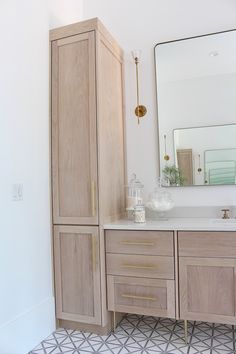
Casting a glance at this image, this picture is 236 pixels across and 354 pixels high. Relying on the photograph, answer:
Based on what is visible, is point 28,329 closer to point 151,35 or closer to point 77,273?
point 77,273

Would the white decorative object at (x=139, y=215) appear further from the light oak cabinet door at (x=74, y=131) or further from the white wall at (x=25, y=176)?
the white wall at (x=25, y=176)

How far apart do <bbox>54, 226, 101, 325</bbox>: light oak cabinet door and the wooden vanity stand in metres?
0.10

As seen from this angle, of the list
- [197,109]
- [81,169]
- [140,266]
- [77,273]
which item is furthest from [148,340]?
[197,109]

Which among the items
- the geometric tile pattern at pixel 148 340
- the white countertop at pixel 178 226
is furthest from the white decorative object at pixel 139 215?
the geometric tile pattern at pixel 148 340

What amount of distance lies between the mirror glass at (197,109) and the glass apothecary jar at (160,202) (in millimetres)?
→ 159

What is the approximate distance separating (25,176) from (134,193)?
2.94ft

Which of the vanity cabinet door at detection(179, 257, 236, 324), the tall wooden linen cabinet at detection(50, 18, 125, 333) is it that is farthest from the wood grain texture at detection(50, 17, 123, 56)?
the vanity cabinet door at detection(179, 257, 236, 324)

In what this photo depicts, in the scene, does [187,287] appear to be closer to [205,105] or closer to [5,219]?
[5,219]

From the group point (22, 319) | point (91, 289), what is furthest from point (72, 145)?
point (22, 319)

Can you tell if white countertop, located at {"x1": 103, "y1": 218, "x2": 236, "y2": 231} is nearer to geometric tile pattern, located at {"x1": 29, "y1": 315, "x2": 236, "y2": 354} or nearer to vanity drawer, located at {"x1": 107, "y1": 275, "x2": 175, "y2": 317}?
vanity drawer, located at {"x1": 107, "y1": 275, "x2": 175, "y2": 317}

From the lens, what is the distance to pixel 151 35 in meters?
2.73

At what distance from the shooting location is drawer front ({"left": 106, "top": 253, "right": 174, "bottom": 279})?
83.0 inches

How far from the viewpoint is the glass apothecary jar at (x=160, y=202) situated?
2.46 meters

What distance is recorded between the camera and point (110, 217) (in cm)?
238
